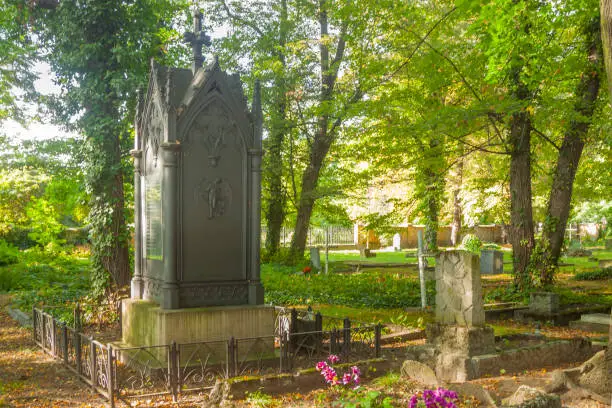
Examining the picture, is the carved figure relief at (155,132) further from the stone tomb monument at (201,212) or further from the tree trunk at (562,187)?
the tree trunk at (562,187)

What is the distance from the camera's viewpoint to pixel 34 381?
817 cm

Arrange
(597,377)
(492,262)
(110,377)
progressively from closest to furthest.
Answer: (110,377) < (597,377) < (492,262)

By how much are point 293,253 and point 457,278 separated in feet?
54.9

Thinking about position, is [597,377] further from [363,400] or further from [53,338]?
[53,338]

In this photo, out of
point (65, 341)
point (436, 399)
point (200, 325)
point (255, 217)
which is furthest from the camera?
point (255, 217)

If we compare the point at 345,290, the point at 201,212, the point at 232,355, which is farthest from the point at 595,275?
the point at 232,355

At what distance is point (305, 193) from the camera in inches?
907

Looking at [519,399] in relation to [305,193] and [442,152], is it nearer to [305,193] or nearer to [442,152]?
[442,152]

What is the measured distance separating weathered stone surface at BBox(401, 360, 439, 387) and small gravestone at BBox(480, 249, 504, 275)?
65.1ft

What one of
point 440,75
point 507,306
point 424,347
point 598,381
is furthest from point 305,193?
point 598,381

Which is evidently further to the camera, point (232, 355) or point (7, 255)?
point (7, 255)

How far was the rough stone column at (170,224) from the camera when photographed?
8.33 metres

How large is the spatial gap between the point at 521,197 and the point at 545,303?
11.7 ft

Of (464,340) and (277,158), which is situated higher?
(277,158)
